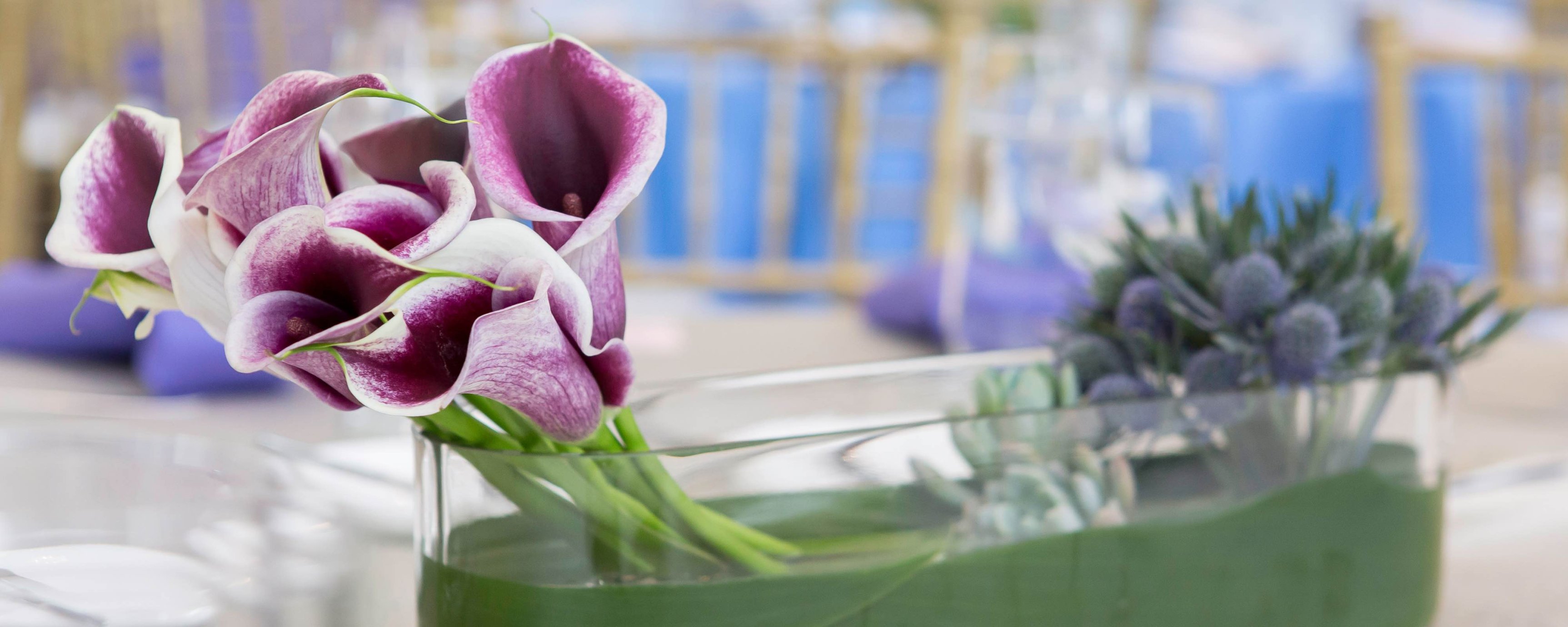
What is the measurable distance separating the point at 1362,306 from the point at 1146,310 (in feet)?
0.16

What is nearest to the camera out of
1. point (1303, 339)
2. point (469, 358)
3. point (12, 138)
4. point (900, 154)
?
point (469, 358)

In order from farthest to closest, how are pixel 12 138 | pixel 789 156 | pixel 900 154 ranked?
pixel 900 154
pixel 789 156
pixel 12 138

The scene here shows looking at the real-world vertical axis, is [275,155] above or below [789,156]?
above

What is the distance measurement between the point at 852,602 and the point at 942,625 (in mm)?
21

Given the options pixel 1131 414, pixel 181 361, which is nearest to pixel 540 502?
pixel 1131 414

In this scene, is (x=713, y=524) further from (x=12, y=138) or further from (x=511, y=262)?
(x=12, y=138)

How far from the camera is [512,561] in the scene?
0.21 m

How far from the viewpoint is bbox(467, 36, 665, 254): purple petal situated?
18cm

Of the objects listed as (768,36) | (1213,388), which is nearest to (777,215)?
(768,36)

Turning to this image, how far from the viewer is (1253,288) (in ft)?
0.89

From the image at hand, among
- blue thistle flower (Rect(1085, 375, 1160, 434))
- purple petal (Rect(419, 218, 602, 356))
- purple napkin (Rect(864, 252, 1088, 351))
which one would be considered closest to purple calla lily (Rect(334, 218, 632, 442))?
purple petal (Rect(419, 218, 602, 356))

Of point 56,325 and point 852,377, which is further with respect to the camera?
point 56,325

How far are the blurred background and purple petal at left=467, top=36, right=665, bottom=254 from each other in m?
0.04

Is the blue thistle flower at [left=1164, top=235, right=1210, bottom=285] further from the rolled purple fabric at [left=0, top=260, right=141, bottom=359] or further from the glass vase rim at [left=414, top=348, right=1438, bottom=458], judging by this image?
the rolled purple fabric at [left=0, top=260, right=141, bottom=359]
